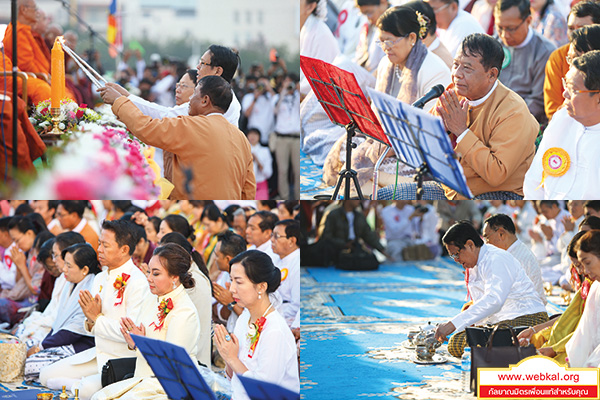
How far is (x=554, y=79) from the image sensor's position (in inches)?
225

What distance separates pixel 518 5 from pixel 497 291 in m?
2.76

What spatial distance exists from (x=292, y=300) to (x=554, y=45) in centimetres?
328

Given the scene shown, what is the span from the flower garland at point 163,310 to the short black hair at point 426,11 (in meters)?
A: 2.51

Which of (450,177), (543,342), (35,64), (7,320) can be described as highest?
(35,64)

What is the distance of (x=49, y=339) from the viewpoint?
4.77 meters

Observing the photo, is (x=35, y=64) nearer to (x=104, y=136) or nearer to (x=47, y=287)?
(x=104, y=136)

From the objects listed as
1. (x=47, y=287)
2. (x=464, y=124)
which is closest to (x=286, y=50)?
(x=47, y=287)

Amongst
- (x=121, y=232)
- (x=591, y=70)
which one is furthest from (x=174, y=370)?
(x=591, y=70)

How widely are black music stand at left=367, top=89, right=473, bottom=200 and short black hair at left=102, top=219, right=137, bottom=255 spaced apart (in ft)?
5.14

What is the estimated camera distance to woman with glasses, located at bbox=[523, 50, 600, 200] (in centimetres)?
385

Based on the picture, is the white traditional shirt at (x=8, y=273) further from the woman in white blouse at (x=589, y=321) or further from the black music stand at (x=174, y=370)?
the woman in white blouse at (x=589, y=321)

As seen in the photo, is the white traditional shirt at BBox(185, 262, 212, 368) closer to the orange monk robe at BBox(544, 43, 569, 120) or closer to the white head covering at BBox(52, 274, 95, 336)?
the white head covering at BBox(52, 274, 95, 336)

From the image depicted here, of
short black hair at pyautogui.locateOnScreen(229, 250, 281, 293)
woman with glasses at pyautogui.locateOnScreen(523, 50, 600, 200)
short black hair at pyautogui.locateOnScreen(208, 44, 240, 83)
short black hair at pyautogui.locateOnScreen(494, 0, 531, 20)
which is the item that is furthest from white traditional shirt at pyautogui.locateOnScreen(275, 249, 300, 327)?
short black hair at pyautogui.locateOnScreen(494, 0, 531, 20)

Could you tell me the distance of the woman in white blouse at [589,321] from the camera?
3.59 metres
